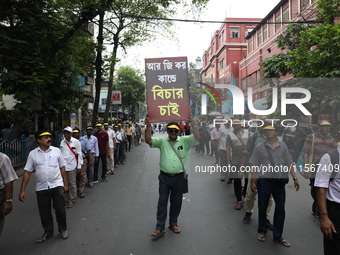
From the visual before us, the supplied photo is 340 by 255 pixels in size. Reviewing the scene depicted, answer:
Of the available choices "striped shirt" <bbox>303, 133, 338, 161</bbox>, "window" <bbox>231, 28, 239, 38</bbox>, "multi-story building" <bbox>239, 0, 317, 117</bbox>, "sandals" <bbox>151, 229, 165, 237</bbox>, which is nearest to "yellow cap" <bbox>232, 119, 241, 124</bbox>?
"striped shirt" <bbox>303, 133, 338, 161</bbox>

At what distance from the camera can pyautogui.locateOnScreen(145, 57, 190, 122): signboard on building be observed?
415 centimetres

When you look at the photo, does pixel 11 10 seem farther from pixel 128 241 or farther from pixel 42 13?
pixel 128 241

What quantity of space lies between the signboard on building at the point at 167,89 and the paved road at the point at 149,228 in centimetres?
187

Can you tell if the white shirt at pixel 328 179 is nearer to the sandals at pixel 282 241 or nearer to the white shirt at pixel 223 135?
the sandals at pixel 282 241

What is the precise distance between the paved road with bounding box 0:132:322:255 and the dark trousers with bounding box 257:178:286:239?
21cm

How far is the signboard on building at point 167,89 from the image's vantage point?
4148mm

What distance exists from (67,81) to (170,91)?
9733mm

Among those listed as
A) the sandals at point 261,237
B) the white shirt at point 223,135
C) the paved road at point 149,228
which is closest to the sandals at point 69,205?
the paved road at point 149,228

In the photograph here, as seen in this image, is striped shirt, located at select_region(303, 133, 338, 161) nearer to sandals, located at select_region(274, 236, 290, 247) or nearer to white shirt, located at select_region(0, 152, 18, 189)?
sandals, located at select_region(274, 236, 290, 247)

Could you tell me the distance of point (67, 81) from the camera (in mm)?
12398

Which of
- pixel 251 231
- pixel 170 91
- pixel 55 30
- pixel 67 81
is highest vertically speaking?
pixel 55 30

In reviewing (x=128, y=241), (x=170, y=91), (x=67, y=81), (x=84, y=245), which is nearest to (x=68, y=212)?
(x=84, y=245)

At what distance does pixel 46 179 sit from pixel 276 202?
3413 millimetres

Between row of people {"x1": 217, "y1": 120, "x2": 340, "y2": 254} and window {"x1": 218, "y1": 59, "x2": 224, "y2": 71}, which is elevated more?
window {"x1": 218, "y1": 59, "x2": 224, "y2": 71}
